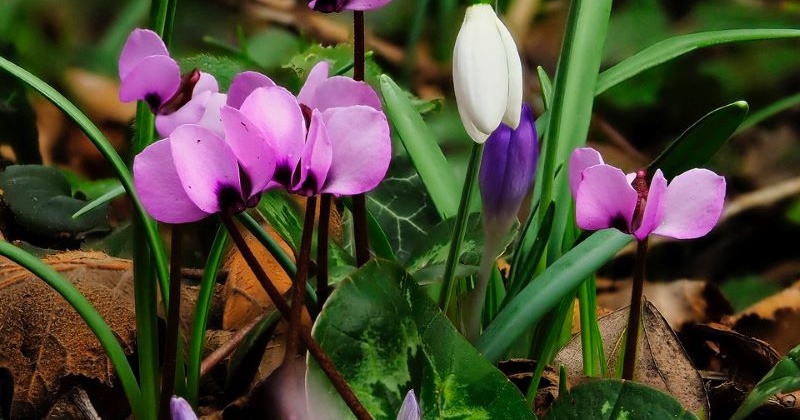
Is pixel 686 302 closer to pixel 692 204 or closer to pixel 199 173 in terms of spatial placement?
pixel 692 204

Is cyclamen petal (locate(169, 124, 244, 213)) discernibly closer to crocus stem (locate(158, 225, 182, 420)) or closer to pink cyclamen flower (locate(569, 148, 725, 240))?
crocus stem (locate(158, 225, 182, 420))

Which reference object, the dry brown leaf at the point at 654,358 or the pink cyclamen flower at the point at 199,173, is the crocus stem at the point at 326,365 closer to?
the pink cyclamen flower at the point at 199,173

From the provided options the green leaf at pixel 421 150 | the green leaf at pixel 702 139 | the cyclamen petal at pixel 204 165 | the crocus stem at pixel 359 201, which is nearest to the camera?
the cyclamen petal at pixel 204 165

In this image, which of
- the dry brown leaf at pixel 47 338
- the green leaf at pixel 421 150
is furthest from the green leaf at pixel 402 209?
the dry brown leaf at pixel 47 338

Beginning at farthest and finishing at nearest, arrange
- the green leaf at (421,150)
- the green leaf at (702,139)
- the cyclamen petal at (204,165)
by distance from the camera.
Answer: the green leaf at (421,150) < the green leaf at (702,139) < the cyclamen petal at (204,165)

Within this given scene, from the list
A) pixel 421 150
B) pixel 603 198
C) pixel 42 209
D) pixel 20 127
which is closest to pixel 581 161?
pixel 603 198

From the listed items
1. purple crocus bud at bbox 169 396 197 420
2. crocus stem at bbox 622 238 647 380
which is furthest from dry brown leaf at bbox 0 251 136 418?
crocus stem at bbox 622 238 647 380
